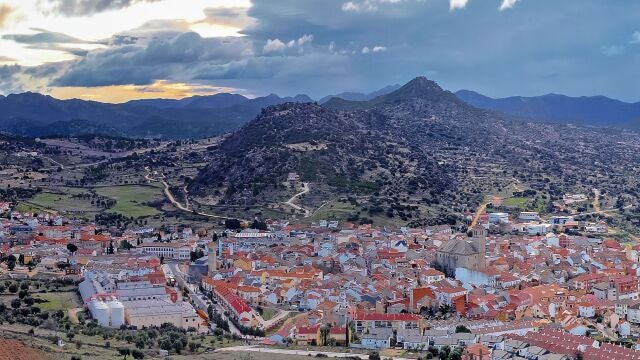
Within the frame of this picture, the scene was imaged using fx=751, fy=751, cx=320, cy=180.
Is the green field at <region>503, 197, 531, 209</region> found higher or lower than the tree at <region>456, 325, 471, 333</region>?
higher

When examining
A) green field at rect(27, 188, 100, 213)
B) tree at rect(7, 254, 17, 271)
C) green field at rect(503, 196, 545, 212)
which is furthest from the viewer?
green field at rect(503, 196, 545, 212)

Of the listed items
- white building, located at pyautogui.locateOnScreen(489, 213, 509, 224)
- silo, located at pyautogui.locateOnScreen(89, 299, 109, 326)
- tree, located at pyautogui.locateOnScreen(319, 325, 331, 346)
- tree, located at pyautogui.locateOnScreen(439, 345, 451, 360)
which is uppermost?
white building, located at pyautogui.locateOnScreen(489, 213, 509, 224)

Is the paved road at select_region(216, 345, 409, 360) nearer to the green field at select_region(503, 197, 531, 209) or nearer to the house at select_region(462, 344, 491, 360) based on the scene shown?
the house at select_region(462, 344, 491, 360)

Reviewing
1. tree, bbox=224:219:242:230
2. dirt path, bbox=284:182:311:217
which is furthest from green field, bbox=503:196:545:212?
tree, bbox=224:219:242:230

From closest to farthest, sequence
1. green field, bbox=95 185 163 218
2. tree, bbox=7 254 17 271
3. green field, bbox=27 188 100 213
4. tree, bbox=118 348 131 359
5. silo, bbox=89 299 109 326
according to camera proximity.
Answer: tree, bbox=118 348 131 359 → silo, bbox=89 299 109 326 → tree, bbox=7 254 17 271 → green field, bbox=27 188 100 213 → green field, bbox=95 185 163 218

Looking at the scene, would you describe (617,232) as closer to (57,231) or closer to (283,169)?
(283,169)

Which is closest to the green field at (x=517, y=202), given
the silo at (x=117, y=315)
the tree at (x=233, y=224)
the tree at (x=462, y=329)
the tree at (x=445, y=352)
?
the tree at (x=233, y=224)
